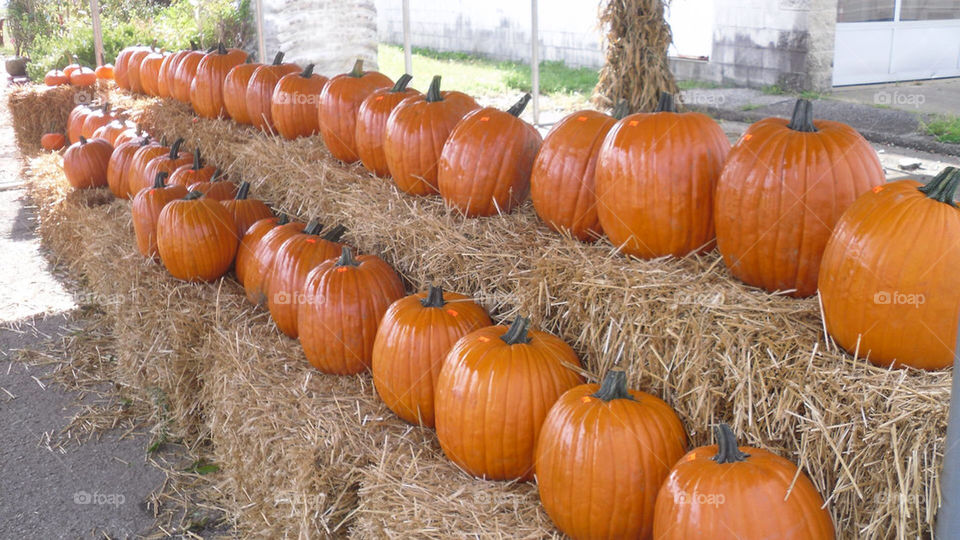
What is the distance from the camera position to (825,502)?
5.56 feet

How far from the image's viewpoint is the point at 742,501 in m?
1.64

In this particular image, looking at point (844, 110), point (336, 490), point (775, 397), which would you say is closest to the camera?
point (775, 397)

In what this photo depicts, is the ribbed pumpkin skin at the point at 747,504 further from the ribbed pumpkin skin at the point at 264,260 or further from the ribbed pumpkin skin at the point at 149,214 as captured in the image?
the ribbed pumpkin skin at the point at 149,214

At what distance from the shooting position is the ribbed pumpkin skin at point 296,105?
4117mm

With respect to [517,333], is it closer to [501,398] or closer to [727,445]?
[501,398]

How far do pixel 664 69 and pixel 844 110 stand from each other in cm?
215

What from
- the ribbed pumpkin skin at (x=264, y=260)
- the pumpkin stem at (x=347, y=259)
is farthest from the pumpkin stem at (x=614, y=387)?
the ribbed pumpkin skin at (x=264, y=260)

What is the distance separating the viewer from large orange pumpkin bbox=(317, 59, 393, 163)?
12.2 feet

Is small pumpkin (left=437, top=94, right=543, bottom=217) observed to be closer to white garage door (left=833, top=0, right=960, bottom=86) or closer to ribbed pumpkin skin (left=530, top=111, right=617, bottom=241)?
ribbed pumpkin skin (left=530, top=111, right=617, bottom=241)

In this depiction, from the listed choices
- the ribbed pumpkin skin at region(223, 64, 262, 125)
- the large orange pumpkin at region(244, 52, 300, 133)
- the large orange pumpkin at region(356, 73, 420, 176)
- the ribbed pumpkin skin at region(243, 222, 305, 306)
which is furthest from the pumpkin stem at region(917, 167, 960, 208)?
the ribbed pumpkin skin at region(223, 64, 262, 125)

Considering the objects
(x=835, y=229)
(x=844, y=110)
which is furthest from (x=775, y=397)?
(x=844, y=110)

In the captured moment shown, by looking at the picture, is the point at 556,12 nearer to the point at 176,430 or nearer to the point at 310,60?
the point at 310,60

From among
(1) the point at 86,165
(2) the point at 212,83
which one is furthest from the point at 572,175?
(1) the point at 86,165

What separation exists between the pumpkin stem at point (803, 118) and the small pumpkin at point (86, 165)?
16.9 ft
